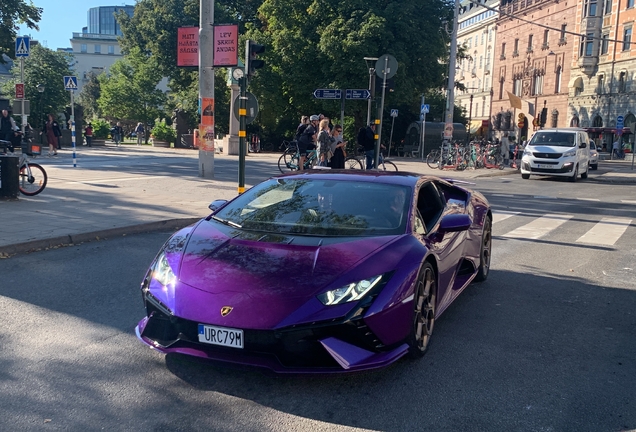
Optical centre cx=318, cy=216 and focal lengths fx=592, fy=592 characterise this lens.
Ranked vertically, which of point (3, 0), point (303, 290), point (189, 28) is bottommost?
point (303, 290)

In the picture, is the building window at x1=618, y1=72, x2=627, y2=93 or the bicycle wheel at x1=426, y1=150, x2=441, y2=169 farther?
the building window at x1=618, y1=72, x2=627, y2=93

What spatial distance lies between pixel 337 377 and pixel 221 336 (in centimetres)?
85

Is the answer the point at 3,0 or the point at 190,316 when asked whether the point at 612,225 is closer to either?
the point at 190,316

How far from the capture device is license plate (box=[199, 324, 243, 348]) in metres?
3.41

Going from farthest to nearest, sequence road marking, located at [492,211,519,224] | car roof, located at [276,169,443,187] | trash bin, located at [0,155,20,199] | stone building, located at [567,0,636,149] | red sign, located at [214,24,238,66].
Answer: stone building, located at [567,0,636,149]
red sign, located at [214,24,238,66]
road marking, located at [492,211,519,224]
trash bin, located at [0,155,20,199]
car roof, located at [276,169,443,187]

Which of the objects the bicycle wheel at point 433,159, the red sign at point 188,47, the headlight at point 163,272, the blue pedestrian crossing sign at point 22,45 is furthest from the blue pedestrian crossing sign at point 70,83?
the headlight at point 163,272

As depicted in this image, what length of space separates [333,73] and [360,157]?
15.5 metres

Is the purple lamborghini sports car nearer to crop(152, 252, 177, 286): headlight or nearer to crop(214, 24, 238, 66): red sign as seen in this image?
crop(152, 252, 177, 286): headlight

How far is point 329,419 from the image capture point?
328 cm

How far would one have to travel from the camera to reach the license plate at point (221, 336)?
3.41 m

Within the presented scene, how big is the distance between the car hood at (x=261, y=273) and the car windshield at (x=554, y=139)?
67.4 ft

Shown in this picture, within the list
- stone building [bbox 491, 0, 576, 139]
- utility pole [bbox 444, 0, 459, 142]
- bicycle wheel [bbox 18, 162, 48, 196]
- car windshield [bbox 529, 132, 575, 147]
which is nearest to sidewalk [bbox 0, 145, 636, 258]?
bicycle wheel [bbox 18, 162, 48, 196]

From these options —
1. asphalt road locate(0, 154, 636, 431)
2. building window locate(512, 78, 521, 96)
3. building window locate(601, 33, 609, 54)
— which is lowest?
asphalt road locate(0, 154, 636, 431)

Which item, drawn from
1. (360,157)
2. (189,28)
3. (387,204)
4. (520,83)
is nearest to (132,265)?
(387,204)
